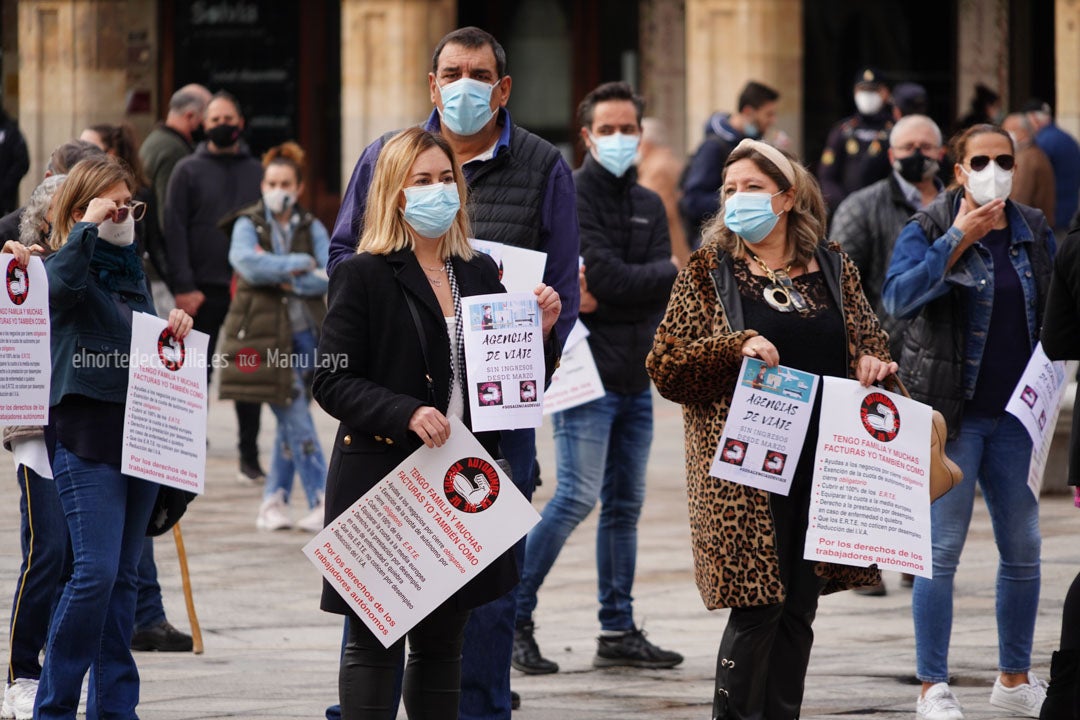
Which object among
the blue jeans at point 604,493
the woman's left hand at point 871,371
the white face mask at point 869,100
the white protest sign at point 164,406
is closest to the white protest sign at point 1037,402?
the woman's left hand at point 871,371

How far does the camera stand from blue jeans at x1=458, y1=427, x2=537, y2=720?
5.80 meters

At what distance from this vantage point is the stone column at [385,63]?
19672 mm

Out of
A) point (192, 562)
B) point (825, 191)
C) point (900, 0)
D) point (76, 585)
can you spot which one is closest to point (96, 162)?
point (76, 585)

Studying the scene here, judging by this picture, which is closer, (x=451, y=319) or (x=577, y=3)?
(x=451, y=319)

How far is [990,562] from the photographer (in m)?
9.48

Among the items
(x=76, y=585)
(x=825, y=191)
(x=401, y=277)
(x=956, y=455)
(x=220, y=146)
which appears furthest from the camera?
(x=825, y=191)

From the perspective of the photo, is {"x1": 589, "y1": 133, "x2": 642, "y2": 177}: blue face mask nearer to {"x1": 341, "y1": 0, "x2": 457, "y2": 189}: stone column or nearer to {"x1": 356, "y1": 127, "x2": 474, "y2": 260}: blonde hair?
{"x1": 356, "y1": 127, "x2": 474, "y2": 260}: blonde hair

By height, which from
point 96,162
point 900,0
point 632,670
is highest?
point 900,0

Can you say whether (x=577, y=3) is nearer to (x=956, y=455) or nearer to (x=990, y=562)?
(x=990, y=562)

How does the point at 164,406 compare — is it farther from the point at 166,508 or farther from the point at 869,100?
the point at 869,100

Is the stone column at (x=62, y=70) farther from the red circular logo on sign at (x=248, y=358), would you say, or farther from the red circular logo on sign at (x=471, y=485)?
the red circular logo on sign at (x=471, y=485)

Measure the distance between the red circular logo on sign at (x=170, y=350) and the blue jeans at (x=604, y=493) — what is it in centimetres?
175

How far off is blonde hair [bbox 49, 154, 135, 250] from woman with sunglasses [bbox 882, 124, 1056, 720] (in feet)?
8.55

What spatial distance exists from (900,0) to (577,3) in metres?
3.58
